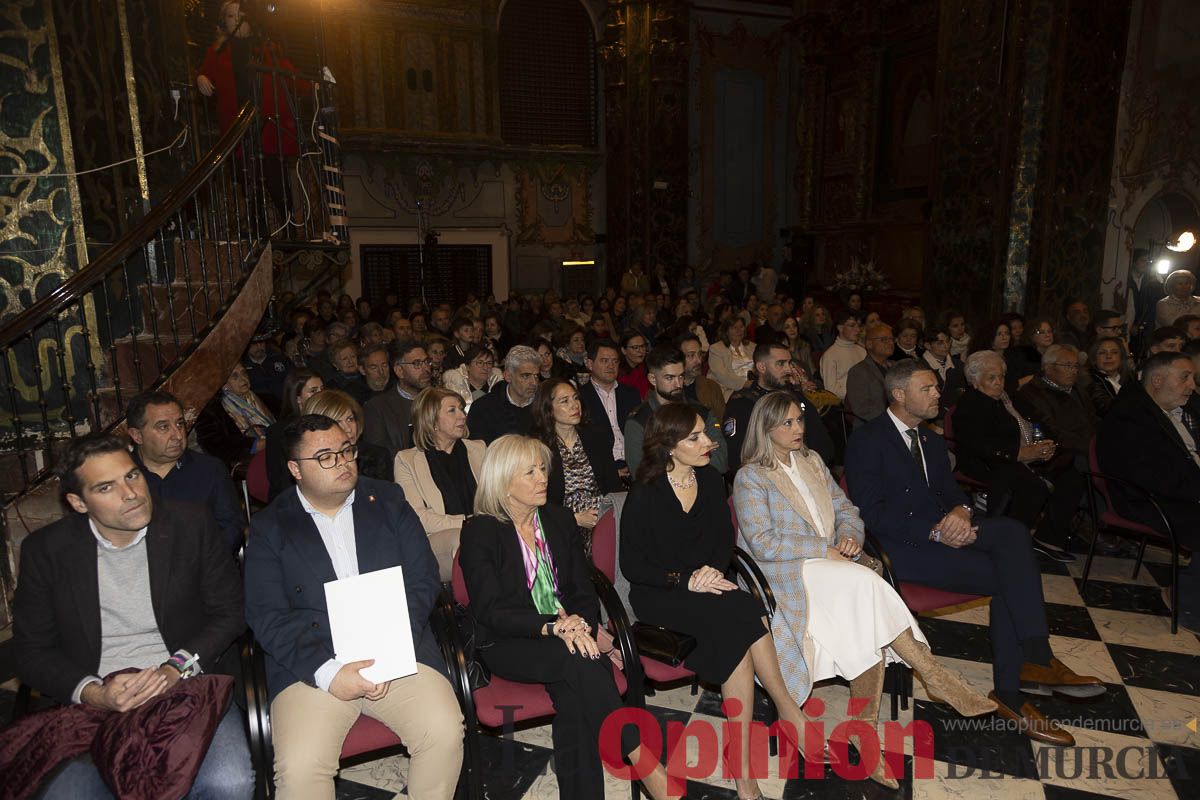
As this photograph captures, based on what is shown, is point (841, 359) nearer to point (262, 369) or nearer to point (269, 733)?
point (262, 369)

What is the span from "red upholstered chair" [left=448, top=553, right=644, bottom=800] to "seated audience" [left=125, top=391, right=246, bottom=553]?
53.6 inches

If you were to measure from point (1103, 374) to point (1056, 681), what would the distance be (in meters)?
2.76

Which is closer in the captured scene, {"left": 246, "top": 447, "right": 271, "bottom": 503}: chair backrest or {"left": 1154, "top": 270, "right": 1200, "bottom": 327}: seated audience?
{"left": 246, "top": 447, "right": 271, "bottom": 503}: chair backrest

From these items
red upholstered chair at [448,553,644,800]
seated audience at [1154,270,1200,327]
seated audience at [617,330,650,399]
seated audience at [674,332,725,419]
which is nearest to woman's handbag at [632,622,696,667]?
red upholstered chair at [448,553,644,800]

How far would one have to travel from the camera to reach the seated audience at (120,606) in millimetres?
2164

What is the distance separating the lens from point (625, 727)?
7.84 feet

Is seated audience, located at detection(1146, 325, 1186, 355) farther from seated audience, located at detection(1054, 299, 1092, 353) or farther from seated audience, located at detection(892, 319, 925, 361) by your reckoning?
seated audience, located at detection(892, 319, 925, 361)

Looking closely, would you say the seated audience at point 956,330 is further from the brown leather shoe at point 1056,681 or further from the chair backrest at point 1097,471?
the brown leather shoe at point 1056,681

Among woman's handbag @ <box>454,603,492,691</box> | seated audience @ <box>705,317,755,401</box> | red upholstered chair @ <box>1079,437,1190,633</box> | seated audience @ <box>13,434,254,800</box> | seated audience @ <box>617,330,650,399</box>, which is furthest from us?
seated audience @ <box>705,317,755,401</box>

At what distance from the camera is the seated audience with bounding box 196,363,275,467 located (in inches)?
185

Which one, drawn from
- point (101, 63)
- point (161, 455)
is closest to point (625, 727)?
point (161, 455)

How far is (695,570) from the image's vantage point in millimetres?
2889

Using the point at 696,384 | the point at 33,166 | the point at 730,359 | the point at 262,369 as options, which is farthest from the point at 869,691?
the point at 262,369

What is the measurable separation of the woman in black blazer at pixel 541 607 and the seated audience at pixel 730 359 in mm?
3848
